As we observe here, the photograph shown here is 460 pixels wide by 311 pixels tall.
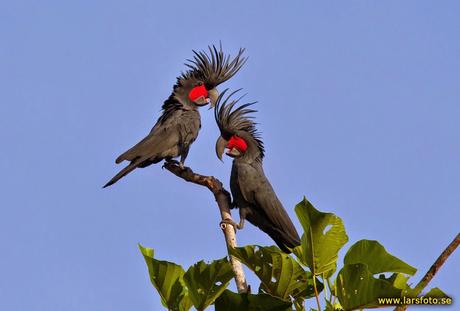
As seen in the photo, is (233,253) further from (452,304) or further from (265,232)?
(265,232)

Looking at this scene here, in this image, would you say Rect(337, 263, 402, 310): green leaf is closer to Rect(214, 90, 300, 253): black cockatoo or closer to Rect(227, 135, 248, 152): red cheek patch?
Rect(214, 90, 300, 253): black cockatoo

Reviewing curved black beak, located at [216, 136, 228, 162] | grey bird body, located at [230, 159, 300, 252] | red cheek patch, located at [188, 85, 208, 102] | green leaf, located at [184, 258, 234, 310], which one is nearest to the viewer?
green leaf, located at [184, 258, 234, 310]

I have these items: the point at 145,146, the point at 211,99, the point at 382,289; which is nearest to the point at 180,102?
the point at 211,99

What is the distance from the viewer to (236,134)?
8.09m

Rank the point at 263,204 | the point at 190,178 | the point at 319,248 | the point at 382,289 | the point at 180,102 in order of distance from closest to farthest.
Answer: the point at 382,289, the point at 319,248, the point at 190,178, the point at 263,204, the point at 180,102

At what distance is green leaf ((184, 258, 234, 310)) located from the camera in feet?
16.3

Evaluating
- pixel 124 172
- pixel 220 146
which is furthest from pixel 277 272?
pixel 124 172

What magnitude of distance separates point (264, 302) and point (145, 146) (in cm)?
427

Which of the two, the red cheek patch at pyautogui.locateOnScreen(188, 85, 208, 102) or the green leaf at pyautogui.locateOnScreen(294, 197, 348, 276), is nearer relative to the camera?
the green leaf at pyautogui.locateOnScreen(294, 197, 348, 276)

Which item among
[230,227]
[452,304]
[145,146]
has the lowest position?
[452,304]

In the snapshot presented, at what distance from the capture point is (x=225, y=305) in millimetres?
4785

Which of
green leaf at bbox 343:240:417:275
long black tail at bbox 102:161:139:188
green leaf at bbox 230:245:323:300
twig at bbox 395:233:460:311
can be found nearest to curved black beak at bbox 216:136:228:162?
long black tail at bbox 102:161:139:188

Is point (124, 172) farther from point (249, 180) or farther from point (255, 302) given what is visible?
point (255, 302)

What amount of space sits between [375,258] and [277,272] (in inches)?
27.6
